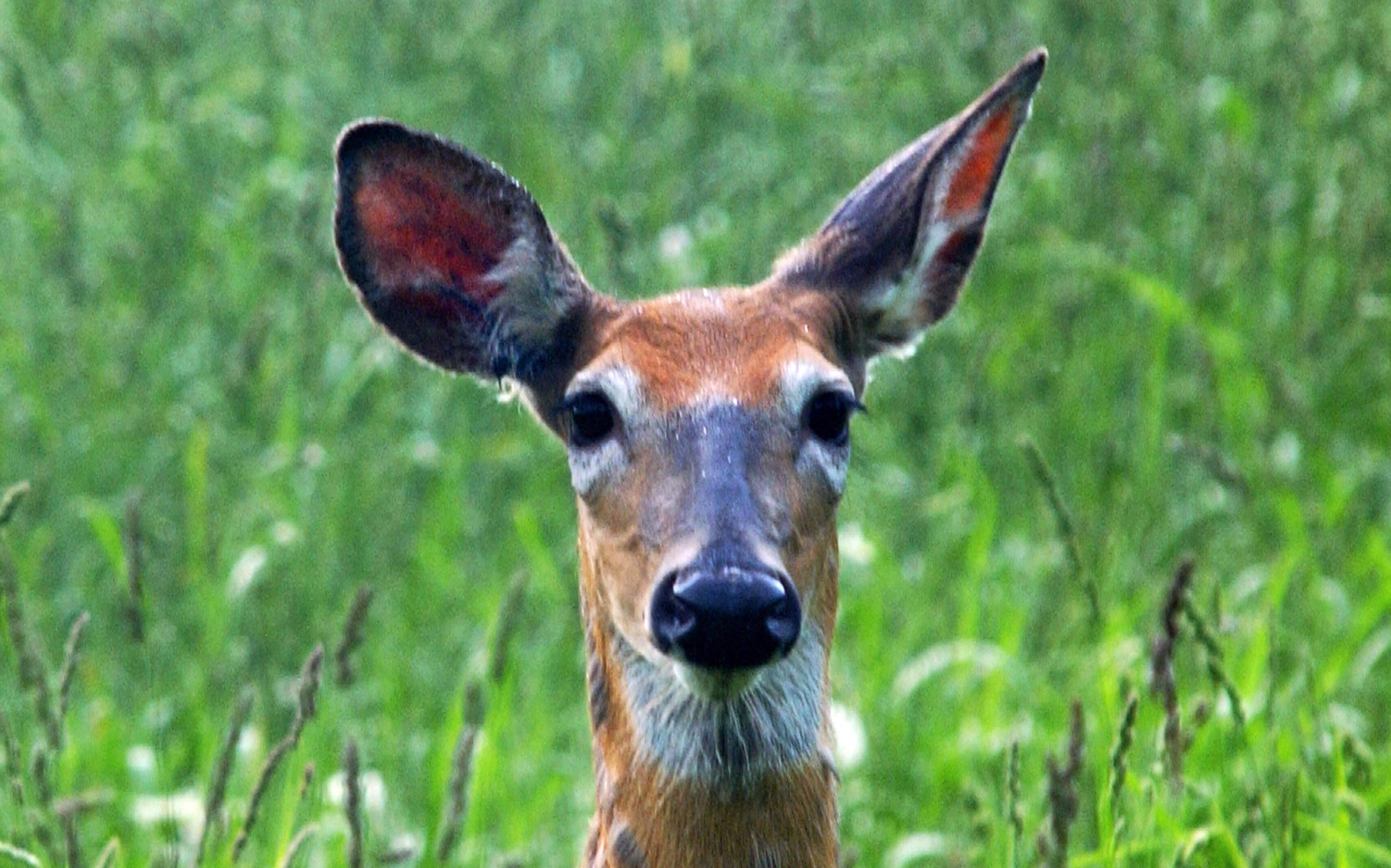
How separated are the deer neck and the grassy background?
0.85 m

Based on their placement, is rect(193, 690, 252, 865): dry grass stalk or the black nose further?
rect(193, 690, 252, 865): dry grass stalk

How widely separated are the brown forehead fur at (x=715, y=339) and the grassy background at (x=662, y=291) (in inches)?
22.0

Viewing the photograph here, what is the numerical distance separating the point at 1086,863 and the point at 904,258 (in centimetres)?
117

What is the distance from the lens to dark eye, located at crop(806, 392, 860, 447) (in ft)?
13.0

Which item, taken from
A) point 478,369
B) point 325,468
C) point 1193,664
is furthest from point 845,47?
point 478,369

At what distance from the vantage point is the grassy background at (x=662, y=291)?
5.46 m

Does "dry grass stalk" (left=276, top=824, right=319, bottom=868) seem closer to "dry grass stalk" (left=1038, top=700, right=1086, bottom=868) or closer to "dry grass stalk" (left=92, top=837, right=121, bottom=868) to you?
"dry grass stalk" (left=92, top=837, right=121, bottom=868)

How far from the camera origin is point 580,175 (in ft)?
23.0

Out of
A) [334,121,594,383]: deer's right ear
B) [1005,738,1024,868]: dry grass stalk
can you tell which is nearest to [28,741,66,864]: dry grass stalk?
[334,121,594,383]: deer's right ear

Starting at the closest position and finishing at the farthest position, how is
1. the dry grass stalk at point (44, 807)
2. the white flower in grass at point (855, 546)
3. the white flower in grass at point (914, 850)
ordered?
1. the dry grass stalk at point (44, 807)
2. the white flower in grass at point (914, 850)
3. the white flower in grass at point (855, 546)

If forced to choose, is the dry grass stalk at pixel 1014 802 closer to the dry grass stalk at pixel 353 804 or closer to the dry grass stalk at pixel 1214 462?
the dry grass stalk at pixel 353 804

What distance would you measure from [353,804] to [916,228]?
1500 mm

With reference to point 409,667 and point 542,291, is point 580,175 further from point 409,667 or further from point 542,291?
point 542,291

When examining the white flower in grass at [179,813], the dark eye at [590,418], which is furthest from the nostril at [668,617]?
the white flower in grass at [179,813]
